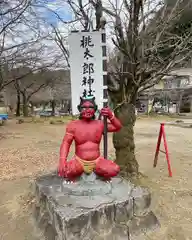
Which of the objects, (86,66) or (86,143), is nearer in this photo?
(86,143)

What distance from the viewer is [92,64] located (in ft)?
10.3

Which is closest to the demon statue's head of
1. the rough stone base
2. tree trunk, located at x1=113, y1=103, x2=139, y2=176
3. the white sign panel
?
the white sign panel

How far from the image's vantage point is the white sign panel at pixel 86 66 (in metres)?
3.11

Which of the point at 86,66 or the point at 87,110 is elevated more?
the point at 86,66

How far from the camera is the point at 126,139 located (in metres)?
4.37

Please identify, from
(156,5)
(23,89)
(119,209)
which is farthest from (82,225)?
(23,89)

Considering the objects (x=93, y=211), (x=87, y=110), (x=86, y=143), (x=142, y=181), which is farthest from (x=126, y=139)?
(x=93, y=211)

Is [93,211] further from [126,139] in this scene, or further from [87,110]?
[126,139]

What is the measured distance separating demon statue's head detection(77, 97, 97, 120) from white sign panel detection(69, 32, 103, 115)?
176 mm

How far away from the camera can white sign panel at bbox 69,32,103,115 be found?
3.11m

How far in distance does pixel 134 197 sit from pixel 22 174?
323 centimetres

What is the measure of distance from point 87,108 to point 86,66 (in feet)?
→ 2.02

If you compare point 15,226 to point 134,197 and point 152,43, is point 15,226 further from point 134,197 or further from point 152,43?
point 152,43

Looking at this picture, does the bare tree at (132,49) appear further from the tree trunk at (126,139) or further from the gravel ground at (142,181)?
the gravel ground at (142,181)
